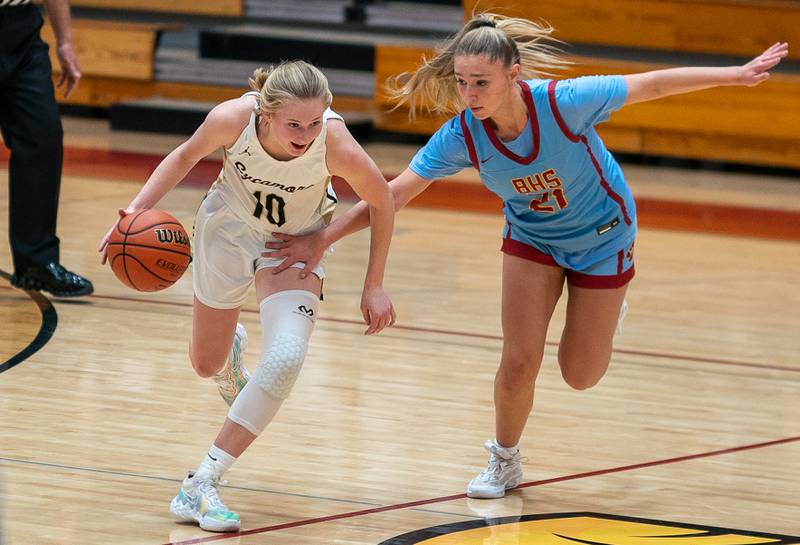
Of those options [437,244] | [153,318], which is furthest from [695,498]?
[437,244]

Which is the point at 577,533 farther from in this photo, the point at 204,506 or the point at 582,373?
the point at 204,506

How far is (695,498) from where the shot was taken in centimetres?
391

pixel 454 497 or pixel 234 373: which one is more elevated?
pixel 234 373

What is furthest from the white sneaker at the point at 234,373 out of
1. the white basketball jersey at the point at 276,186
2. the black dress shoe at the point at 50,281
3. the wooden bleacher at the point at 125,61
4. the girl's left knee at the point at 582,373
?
the wooden bleacher at the point at 125,61

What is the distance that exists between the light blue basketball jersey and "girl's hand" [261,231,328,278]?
14.4 inches

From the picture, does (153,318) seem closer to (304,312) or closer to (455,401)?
(455,401)

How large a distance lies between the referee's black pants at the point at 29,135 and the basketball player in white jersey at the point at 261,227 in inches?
80.5

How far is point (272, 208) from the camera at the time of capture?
381cm

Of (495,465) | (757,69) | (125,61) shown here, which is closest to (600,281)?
(495,465)

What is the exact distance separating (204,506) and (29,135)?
9.42ft

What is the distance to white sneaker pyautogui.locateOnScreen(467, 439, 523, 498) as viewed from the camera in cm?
383

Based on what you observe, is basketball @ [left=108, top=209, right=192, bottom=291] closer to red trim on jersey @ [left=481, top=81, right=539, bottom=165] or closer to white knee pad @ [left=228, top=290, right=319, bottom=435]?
white knee pad @ [left=228, top=290, right=319, bottom=435]

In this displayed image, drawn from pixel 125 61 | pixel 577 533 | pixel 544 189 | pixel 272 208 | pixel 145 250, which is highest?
pixel 125 61

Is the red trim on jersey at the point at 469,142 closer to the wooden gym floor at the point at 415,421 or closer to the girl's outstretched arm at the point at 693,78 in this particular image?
the girl's outstretched arm at the point at 693,78
